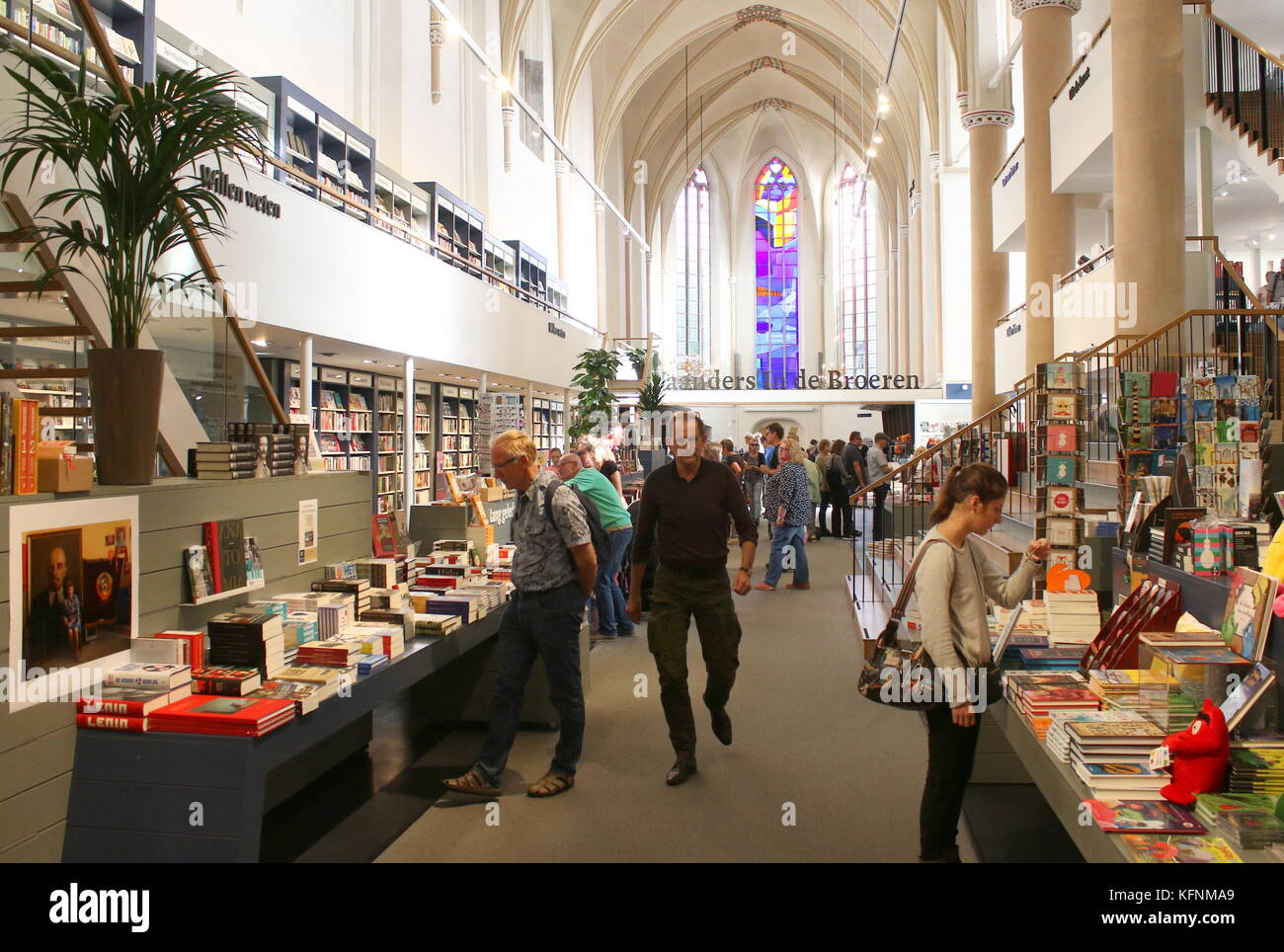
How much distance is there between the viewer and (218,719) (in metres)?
2.46

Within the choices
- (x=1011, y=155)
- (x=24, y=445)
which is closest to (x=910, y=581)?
(x=24, y=445)

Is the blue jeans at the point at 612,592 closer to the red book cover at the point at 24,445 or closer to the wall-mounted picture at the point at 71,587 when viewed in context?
the wall-mounted picture at the point at 71,587

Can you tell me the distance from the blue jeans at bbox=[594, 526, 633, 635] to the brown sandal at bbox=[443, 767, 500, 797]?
294 centimetres

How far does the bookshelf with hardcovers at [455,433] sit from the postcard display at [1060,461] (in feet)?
27.4

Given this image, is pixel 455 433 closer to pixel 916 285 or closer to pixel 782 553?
pixel 782 553

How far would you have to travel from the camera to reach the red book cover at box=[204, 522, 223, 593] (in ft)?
10.2

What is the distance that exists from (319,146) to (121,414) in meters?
6.63

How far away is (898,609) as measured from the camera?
2.98 metres

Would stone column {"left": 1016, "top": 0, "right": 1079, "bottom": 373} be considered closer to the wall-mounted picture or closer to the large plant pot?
the large plant pot

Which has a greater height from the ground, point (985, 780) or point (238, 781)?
point (238, 781)
